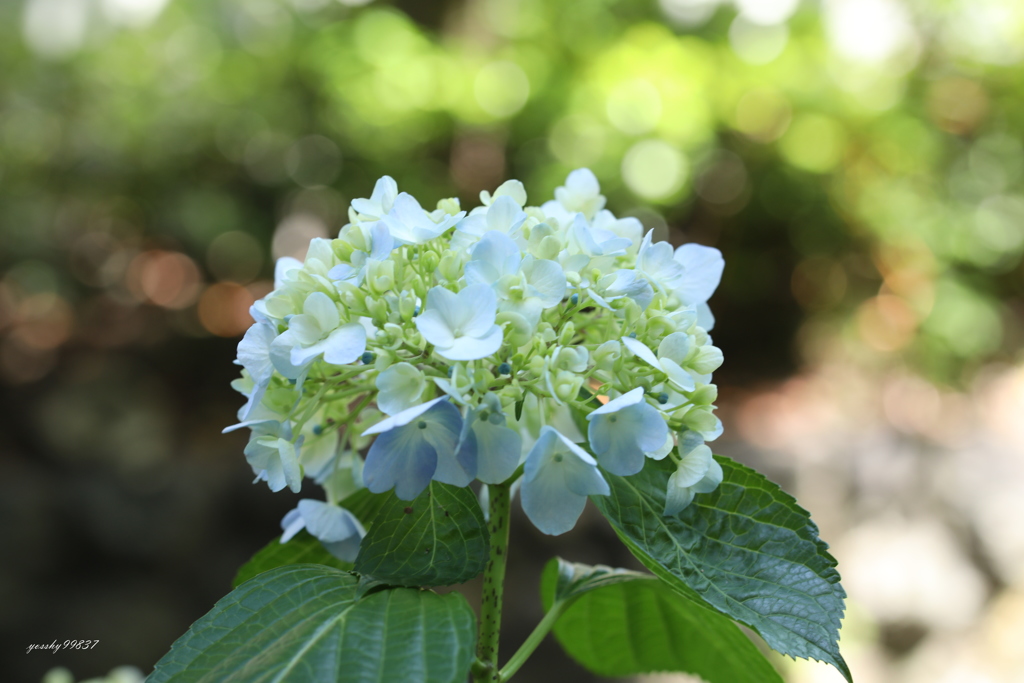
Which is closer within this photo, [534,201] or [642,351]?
[642,351]

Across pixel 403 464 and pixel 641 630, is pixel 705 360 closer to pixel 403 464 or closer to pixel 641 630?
pixel 403 464

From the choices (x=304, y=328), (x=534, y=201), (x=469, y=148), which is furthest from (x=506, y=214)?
(x=469, y=148)

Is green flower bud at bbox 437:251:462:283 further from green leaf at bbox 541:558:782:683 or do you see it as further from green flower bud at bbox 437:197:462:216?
green leaf at bbox 541:558:782:683

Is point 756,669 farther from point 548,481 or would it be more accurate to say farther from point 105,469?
point 105,469

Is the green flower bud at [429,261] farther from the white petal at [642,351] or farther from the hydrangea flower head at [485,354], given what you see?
the white petal at [642,351]

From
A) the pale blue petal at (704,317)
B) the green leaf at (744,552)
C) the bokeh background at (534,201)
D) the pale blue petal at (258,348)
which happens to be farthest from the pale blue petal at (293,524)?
the bokeh background at (534,201)

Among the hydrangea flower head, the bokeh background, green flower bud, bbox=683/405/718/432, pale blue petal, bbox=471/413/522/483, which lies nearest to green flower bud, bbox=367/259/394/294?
the hydrangea flower head
